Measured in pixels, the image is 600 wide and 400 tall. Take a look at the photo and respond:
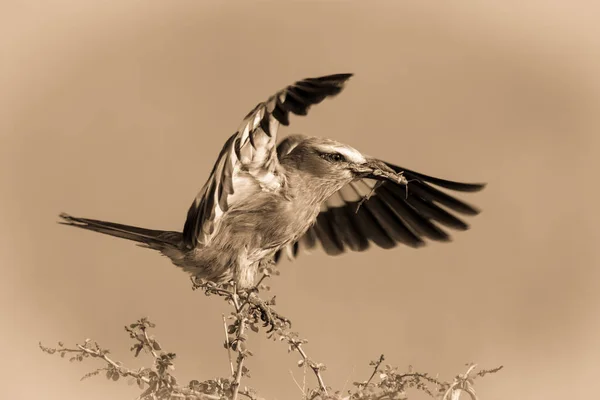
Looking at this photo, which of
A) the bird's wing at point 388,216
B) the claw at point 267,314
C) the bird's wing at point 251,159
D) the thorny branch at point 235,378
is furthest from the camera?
the bird's wing at point 388,216

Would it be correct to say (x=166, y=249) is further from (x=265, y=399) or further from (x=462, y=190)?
(x=462, y=190)

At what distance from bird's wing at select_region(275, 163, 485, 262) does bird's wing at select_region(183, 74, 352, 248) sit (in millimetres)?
654

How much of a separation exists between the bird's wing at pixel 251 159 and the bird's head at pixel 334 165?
131mm

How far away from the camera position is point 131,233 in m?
2.46

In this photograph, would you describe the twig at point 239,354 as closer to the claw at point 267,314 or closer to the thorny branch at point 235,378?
the thorny branch at point 235,378

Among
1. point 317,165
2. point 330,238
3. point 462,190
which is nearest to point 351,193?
point 330,238

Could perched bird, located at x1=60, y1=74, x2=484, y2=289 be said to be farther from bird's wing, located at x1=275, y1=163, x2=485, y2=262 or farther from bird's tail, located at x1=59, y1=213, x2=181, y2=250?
bird's wing, located at x1=275, y1=163, x2=485, y2=262

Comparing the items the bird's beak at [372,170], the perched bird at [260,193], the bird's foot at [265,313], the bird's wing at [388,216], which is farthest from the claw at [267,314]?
the bird's wing at [388,216]

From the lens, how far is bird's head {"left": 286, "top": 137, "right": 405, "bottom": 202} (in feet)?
7.66

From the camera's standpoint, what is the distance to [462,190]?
2748mm

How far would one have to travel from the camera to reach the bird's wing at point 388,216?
2.78 meters

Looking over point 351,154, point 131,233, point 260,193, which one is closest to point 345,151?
point 351,154

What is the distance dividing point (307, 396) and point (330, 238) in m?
1.33

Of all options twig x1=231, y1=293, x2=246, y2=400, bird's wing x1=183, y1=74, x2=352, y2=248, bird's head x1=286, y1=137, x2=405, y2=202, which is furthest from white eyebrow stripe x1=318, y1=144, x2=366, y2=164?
twig x1=231, y1=293, x2=246, y2=400
